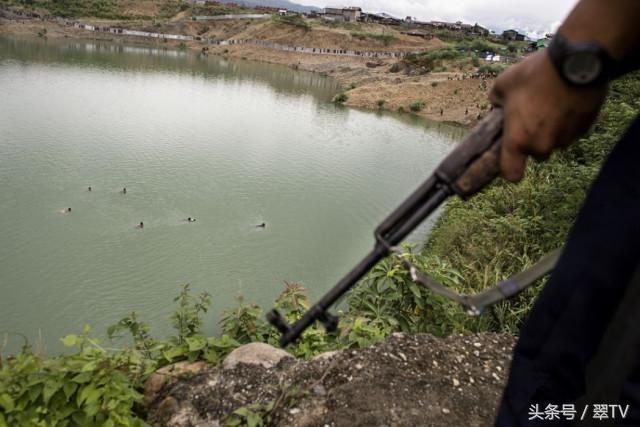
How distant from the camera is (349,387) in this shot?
330cm

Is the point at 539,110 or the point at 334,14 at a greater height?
the point at 334,14

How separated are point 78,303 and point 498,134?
742 centimetres

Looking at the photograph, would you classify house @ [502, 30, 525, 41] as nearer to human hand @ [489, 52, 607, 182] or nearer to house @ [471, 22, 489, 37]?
house @ [471, 22, 489, 37]

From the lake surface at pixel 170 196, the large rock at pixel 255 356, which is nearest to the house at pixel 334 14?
the lake surface at pixel 170 196

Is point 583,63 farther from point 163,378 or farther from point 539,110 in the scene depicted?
point 163,378

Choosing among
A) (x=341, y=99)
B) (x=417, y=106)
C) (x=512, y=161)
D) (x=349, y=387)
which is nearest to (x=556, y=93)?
(x=512, y=161)

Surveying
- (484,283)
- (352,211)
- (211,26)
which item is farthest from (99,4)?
(484,283)

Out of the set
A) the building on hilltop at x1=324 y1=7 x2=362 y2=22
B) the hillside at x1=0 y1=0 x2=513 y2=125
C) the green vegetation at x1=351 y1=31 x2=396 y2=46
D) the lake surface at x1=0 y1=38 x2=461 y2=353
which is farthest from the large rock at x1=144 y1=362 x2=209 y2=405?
the building on hilltop at x1=324 y1=7 x2=362 y2=22

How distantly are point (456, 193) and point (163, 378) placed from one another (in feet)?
10.7

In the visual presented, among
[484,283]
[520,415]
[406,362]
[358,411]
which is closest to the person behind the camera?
[520,415]

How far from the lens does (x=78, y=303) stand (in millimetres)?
7008

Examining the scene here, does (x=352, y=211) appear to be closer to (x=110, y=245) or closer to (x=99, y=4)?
(x=110, y=245)

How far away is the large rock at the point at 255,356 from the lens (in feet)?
12.5

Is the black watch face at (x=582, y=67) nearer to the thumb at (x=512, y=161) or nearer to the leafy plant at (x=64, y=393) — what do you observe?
the thumb at (x=512, y=161)
